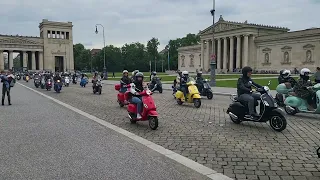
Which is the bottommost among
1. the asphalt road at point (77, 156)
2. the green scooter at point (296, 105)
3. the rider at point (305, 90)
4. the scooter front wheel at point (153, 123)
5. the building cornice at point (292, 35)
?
the asphalt road at point (77, 156)

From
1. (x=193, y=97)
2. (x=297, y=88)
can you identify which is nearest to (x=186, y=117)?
(x=193, y=97)

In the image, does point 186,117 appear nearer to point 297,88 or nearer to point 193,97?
point 193,97

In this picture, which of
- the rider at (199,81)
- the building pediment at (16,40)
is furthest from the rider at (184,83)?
the building pediment at (16,40)

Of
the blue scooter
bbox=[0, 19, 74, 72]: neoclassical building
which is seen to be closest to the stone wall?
the blue scooter

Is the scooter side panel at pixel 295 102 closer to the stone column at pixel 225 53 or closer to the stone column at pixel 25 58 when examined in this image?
the stone column at pixel 225 53

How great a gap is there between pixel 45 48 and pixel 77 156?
120 meters

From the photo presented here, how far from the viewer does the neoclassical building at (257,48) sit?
67.6 m

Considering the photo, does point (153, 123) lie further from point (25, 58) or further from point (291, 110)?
point (25, 58)

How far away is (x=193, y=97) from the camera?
Answer: 14.2m

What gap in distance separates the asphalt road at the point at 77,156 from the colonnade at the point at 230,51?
76.3 meters

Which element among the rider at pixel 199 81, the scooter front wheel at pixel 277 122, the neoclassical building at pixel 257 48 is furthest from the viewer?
the neoclassical building at pixel 257 48

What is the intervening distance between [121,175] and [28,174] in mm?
1498

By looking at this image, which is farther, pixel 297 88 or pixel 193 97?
pixel 193 97

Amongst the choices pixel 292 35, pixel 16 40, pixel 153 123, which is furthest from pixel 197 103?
pixel 16 40
